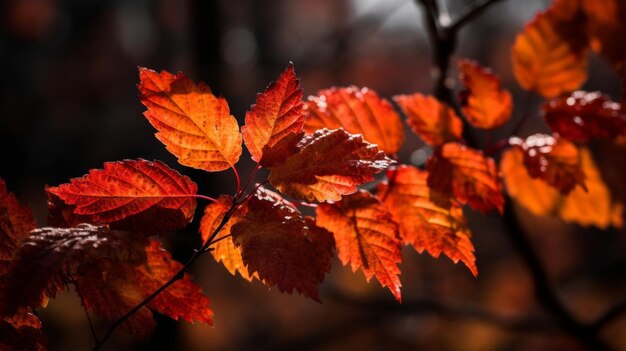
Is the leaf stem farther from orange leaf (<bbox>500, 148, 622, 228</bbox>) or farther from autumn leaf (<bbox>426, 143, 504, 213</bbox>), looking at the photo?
orange leaf (<bbox>500, 148, 622, 228</bbox>)

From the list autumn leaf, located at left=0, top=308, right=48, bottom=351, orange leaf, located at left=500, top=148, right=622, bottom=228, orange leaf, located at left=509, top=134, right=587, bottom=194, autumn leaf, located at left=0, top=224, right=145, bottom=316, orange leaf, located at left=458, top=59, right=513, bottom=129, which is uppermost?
autumn leaf, located at left=0, top=224, right=145, bottom=316

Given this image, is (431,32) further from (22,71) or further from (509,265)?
(22,71)

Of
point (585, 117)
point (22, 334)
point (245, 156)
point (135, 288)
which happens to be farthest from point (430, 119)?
point (245, 156)

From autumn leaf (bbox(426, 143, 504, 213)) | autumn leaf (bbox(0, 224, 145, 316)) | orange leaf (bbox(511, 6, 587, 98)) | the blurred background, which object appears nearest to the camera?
autumn leaf (bbox(0, 224, 145, 316))

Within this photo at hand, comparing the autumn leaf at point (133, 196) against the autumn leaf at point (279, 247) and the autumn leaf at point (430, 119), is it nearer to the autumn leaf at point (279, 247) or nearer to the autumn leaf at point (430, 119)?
the autumn leaf at point (279, 247)

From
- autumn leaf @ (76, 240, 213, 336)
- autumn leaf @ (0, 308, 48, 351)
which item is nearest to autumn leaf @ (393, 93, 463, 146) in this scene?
autumn leaf @ (76, 240, 213, 336)

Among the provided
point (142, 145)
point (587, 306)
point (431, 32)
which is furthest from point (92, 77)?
point (431, 32)

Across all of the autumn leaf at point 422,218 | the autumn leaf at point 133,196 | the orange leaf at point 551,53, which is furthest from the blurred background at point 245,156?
the autumn leaf at point 133,196
